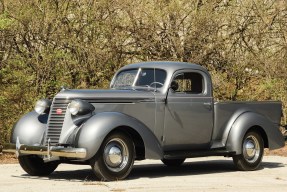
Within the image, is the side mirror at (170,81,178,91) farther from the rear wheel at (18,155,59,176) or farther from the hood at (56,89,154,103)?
the rear wheel at (18,155,59,176)

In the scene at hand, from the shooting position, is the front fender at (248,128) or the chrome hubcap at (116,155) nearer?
the chrome hubcap at (116,155)

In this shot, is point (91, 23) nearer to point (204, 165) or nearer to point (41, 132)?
point (204, 165)

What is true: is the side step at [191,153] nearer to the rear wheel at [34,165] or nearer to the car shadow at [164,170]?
the car shadow at [164,170]

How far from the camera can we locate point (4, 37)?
51.9 feet

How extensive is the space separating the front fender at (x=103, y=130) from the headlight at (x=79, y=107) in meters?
0.19

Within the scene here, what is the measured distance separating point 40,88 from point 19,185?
684 centimetres

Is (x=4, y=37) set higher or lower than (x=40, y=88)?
higher

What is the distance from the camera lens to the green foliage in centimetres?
1585

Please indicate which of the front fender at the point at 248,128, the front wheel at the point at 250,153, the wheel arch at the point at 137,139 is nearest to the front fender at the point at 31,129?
the wheel arch at the point at 137,139

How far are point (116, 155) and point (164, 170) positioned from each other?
8.00ft

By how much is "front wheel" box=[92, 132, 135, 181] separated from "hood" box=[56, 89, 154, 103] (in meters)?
0.60

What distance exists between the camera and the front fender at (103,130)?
9.48 m

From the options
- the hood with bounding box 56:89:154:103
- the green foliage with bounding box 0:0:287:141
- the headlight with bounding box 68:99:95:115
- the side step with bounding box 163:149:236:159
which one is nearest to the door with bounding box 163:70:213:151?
the side step with bounding box 163:149:236:159

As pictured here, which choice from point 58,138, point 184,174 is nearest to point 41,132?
point 58,138
